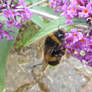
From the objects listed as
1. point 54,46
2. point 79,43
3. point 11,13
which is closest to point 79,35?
point 79,43

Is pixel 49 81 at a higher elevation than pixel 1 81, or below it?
below

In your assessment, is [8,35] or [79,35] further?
[8,35]

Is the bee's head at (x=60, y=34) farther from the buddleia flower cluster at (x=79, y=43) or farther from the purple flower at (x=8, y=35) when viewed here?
the purple flower at (x=8, y=35)

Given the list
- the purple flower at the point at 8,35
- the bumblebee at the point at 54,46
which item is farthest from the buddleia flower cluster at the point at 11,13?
the bumblebee at the point at 54,46

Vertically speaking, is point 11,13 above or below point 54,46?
above

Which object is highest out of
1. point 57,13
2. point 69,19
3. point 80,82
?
point 69,19

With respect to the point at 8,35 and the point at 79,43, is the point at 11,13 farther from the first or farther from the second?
the point at 79,43

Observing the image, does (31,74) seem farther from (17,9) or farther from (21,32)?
(17,9)

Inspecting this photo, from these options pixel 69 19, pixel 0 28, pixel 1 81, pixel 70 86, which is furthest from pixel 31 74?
pixel 69 19

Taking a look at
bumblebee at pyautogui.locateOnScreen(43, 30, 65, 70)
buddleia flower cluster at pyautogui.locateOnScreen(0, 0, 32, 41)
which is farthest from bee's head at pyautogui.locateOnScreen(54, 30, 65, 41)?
buddleia flower cluster at pyautogui.locateOnScreen(0, 0, 32, 41)
